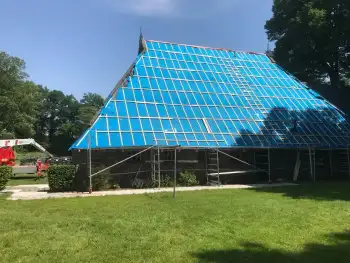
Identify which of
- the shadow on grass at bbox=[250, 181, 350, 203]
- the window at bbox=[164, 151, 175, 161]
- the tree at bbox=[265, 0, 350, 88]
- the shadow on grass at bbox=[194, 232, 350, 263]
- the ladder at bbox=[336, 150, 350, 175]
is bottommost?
the shadow on grass at bbox=[250, 181, 350, 203]

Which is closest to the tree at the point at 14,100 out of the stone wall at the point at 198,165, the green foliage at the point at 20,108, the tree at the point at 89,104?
the green foliage at the point at 20,108

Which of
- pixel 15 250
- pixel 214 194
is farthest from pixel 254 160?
pixel 15 250

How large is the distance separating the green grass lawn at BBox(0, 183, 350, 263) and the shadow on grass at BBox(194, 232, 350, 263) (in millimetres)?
20

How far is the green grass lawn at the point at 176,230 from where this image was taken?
701cm

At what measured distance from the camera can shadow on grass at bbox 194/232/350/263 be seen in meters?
6.77

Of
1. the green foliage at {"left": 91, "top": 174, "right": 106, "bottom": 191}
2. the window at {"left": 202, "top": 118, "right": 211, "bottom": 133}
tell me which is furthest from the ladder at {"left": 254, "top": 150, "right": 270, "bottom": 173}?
the green foliage at {"left": 91, "top": 174, "right": 106, "bottom": 191}

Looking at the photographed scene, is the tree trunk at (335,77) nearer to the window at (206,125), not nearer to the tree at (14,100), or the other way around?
the window at (206,125)

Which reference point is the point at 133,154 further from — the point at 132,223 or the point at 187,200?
the point at 132,223

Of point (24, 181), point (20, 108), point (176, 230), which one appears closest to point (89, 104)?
point (20, 108)

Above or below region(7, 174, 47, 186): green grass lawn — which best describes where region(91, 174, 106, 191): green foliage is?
above

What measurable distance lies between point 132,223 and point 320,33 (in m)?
32.6

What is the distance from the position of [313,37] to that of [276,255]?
3484cm

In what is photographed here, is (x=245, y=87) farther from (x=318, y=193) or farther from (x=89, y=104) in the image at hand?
(x=89, y=104)

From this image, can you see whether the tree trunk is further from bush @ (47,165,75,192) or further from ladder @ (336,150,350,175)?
bush @ (47,165,75,192)
